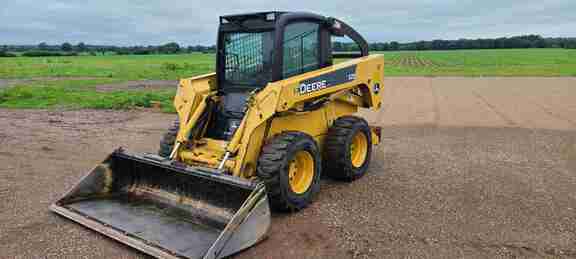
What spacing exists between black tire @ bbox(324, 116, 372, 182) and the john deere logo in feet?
2.43

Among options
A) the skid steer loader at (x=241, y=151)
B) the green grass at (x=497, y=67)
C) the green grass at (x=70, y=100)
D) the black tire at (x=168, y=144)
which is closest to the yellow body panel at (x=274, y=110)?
the skid steer loader at (x=241, y=151)

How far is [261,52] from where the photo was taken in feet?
19.4

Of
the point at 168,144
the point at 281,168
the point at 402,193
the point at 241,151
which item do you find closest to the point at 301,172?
the point at 281,168

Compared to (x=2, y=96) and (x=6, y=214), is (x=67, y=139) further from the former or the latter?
(x=2, y=96)

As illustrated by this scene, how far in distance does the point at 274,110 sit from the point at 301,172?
0.93 m

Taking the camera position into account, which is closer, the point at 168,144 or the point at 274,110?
the point at 274,110

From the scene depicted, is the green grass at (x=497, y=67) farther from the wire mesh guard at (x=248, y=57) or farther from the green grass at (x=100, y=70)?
the wire mesh guard at (x=248, y=57)

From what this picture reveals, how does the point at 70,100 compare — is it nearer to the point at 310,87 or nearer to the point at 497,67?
the point at 310,87

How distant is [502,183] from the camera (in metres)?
6.54

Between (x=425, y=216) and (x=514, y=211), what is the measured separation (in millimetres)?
1082

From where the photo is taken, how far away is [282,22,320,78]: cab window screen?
5812mm

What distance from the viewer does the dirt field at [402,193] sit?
14.9 ft

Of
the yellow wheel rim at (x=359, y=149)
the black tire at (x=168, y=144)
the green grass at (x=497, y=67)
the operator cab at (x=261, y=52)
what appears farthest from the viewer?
the green grass at (x=497, y=67)

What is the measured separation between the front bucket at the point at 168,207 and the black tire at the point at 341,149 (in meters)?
1.92
